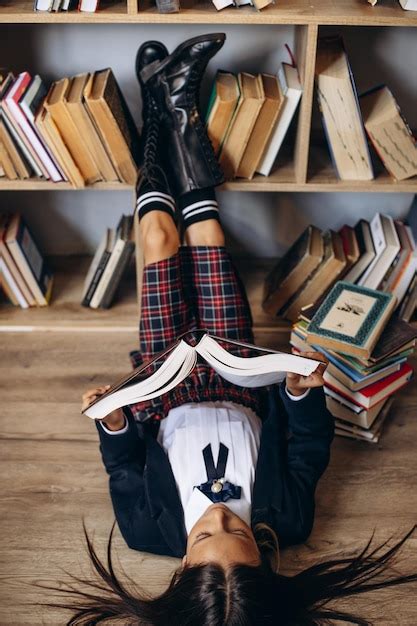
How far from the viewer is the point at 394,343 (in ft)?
5.75

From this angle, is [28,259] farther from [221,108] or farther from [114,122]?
[221,108]

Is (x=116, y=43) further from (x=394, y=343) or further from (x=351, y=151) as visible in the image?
A: (x=394, y=343)

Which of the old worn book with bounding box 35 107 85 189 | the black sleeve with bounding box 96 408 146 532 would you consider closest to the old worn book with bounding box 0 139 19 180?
the old worn book with bounding box 35 107 85 189

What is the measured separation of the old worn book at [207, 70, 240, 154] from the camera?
1873mm

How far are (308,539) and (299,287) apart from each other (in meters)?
0.74

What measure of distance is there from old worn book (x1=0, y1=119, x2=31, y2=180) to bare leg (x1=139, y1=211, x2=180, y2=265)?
1.17 ft

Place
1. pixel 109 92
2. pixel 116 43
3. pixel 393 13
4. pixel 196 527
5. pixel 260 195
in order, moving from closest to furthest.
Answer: pixel 196 527 < pixel 393 13 < pixel 109 92 < pixel 116 43 < pixel 260 195

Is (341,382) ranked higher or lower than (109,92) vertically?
lower

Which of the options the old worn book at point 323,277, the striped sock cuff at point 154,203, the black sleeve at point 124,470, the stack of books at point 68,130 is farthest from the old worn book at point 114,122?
the black sleeve at point 124,470

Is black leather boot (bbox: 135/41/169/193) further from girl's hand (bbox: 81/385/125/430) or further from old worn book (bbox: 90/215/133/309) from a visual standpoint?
girl's hand (bbox: 81/385/125/430)

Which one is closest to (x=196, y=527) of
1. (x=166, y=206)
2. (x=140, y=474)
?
(x=140, y=474)

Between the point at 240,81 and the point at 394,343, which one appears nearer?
the point at 394,343

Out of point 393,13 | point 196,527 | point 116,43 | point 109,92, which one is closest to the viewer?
point 196,527

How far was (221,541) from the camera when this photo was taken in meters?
1.34
